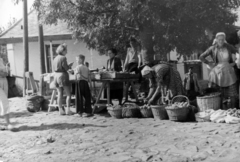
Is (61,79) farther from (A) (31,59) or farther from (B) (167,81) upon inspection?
(A) (31,59)

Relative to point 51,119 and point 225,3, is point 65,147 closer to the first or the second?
point 51,119

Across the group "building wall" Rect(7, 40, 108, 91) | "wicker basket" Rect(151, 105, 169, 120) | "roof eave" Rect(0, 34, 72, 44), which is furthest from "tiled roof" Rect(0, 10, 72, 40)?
"wicker basket" Rect(151, 105, 169, 120)

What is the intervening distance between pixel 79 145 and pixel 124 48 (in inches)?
312

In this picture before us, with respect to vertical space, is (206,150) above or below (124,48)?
below

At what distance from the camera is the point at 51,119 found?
8148 mm

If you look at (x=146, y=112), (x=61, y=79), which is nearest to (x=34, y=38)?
(x=61, y=79)

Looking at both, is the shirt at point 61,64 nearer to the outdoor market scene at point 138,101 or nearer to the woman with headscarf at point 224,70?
the outdoor market scene at point 138,101

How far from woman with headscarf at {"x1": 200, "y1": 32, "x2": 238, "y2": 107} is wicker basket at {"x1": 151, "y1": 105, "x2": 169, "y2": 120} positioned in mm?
1432

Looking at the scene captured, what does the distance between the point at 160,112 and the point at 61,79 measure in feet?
9.54

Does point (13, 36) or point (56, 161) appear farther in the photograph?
point (13, 36)

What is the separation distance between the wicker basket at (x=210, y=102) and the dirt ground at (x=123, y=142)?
2.31 feet

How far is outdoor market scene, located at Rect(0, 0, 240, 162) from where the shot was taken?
476 centimetres

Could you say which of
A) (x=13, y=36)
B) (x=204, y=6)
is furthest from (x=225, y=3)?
(x=13, y=36)

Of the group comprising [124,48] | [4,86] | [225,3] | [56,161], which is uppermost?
[225,3]
